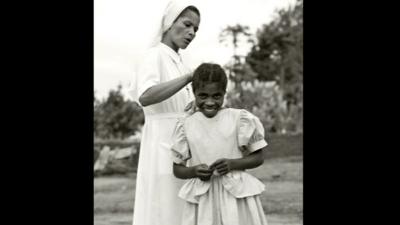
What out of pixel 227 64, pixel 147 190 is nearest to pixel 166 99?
pixel 147 190

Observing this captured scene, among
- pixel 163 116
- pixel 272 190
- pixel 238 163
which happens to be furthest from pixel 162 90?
pixel 272 190

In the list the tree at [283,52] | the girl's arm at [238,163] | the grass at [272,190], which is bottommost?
the grass at [272,190]

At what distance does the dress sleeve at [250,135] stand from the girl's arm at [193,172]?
0.89 ft

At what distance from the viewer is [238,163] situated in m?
4.16

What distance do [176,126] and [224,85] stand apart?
41 centimetres

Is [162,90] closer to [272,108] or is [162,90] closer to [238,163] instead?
[238,163]

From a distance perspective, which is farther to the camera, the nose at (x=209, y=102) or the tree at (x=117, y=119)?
the tree at (x=117, y=119)

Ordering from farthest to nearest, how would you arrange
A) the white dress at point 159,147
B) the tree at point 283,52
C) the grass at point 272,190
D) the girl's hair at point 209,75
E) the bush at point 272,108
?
the tree at point 283,52 → the bush at point 272,108 → the grass at point 272,190 → the white dress at point 159,147 → the girl's hair at point 209,75

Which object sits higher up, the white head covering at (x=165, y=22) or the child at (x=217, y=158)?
the white head covering at (x=165, y=22)

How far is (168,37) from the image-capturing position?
4.83 metres

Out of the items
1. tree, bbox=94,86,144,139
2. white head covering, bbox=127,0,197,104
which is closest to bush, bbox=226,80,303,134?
tree, bbox=94,86,144,139

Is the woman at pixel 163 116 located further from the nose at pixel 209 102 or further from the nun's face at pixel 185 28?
the nose at pixel 209 102

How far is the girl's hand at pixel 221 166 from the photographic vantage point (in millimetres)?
4129

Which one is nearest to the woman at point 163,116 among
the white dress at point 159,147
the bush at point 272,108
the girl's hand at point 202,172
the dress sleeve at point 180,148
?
the white dress at point 159,147
